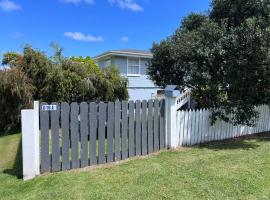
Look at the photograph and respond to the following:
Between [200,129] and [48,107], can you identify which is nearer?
[48,107]

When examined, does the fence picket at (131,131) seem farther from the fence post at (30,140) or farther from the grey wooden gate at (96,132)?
the fence post at (30,140)

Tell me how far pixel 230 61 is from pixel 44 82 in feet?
26.9

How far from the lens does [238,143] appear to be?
9.20 m

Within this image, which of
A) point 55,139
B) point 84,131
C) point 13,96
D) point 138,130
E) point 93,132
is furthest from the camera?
point 13,96

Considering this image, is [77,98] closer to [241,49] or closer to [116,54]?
[241,49]

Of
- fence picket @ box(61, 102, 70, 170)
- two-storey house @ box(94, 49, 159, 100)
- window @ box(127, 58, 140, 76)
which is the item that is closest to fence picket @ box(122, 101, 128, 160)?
fence picket @ box(61, 102, 70, 170)

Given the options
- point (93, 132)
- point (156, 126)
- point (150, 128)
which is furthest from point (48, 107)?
point (156, 126)

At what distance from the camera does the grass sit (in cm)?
507

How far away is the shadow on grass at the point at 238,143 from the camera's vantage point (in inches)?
338

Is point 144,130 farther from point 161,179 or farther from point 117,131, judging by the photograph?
point 161,179

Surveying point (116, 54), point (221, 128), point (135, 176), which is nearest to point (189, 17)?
point (221, 128)

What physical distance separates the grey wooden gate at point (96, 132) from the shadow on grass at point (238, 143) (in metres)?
1.73

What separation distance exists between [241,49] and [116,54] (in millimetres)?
17468

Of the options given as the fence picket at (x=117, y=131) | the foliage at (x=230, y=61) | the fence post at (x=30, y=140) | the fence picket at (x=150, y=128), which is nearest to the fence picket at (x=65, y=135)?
the fence post at (x=30, y=140)
